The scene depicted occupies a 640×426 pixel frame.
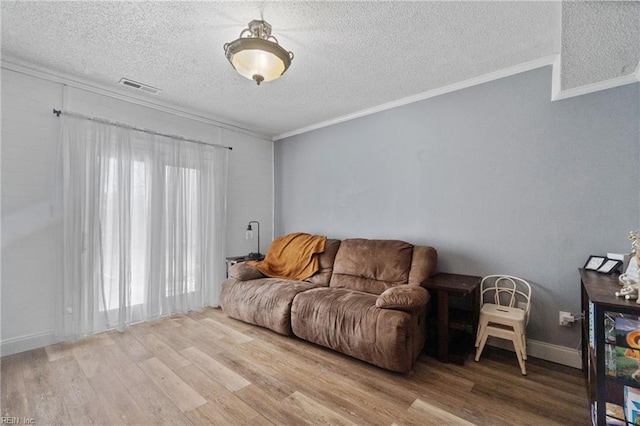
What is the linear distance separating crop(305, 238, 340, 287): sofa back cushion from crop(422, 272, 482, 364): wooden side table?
1.20 meters

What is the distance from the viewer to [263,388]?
196 cm

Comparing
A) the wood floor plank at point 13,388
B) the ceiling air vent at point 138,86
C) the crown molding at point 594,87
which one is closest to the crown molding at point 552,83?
the crown molding at point 594,87

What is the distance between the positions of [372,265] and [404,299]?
0.85m

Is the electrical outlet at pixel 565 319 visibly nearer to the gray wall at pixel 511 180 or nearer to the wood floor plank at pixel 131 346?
the gray wall at pixel 511 180

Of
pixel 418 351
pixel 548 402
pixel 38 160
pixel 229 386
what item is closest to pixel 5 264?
pixel 38 160

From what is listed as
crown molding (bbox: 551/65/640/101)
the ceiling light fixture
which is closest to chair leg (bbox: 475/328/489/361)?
crown molding (bbox: 551/65/640/101)

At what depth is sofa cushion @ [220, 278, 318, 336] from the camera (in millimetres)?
2779

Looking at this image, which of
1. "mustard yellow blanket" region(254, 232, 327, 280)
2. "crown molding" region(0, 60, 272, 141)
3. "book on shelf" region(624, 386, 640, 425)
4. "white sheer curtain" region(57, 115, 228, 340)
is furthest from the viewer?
"mustard yellow blanket" region(254, 232, 327, 280)

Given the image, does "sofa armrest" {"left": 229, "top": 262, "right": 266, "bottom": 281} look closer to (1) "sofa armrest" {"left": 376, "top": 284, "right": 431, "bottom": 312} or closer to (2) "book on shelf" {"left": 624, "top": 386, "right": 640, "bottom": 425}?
(1) "sofa armrest" {"left": 376, "top": 284, "right": 431, "bottom": 312}

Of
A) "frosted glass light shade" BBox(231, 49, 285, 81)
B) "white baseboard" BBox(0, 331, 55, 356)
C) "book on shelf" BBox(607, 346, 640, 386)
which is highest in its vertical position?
"frosted glass light shade" BBox(231, 49, 285, 81)

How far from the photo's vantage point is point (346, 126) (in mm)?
3820

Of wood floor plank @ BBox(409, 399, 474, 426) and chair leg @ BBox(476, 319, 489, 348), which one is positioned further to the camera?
chair leg @ BBox(476, 319, 489, 348)

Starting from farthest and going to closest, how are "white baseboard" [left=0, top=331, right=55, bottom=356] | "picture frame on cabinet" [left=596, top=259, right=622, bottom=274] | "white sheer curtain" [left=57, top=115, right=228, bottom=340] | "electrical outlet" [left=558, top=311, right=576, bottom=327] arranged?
1. "white sheer curtain" [left=57, top=115, right=228, bottom=340]
2. "white baseboard" [left=0, top=331, right=55, bottom=356]
3. "electrical outlet" [left=558, top=311, right=576, bottom=327]
4. "picture frame on cabinet" [left=596, top=259, right=622, bottom=274]

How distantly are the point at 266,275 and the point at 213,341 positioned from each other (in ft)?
3.39
